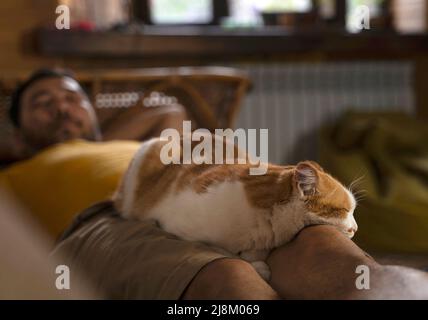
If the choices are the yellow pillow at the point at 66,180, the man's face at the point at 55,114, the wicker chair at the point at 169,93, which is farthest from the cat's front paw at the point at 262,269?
the wicker chair at the point at 169,93

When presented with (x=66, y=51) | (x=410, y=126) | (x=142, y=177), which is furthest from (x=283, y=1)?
(x=142, y=177)

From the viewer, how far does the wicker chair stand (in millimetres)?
1870

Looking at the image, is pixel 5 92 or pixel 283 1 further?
pixel 283 1

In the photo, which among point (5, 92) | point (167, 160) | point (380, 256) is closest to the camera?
point (380, 256)

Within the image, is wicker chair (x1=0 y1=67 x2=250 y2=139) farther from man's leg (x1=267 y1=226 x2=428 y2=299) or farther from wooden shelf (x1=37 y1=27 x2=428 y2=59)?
man's leg (x1=267 y1=226 x2=428 y2=299)

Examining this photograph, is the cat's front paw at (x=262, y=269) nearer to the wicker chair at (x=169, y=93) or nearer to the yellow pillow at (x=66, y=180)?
the yellow pillow at (x=66, y=180)

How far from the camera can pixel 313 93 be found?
2672 millimetres

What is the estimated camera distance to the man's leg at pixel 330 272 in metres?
0.54

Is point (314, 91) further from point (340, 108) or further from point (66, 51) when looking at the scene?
point (66, 51)

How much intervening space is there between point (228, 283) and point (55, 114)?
959 mm

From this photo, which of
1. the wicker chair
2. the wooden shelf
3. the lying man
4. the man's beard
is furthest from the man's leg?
the wooden shelf

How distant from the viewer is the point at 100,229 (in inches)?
36.5

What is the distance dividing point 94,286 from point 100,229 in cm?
20

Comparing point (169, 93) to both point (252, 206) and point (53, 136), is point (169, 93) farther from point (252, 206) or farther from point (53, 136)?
point (252, 206)
